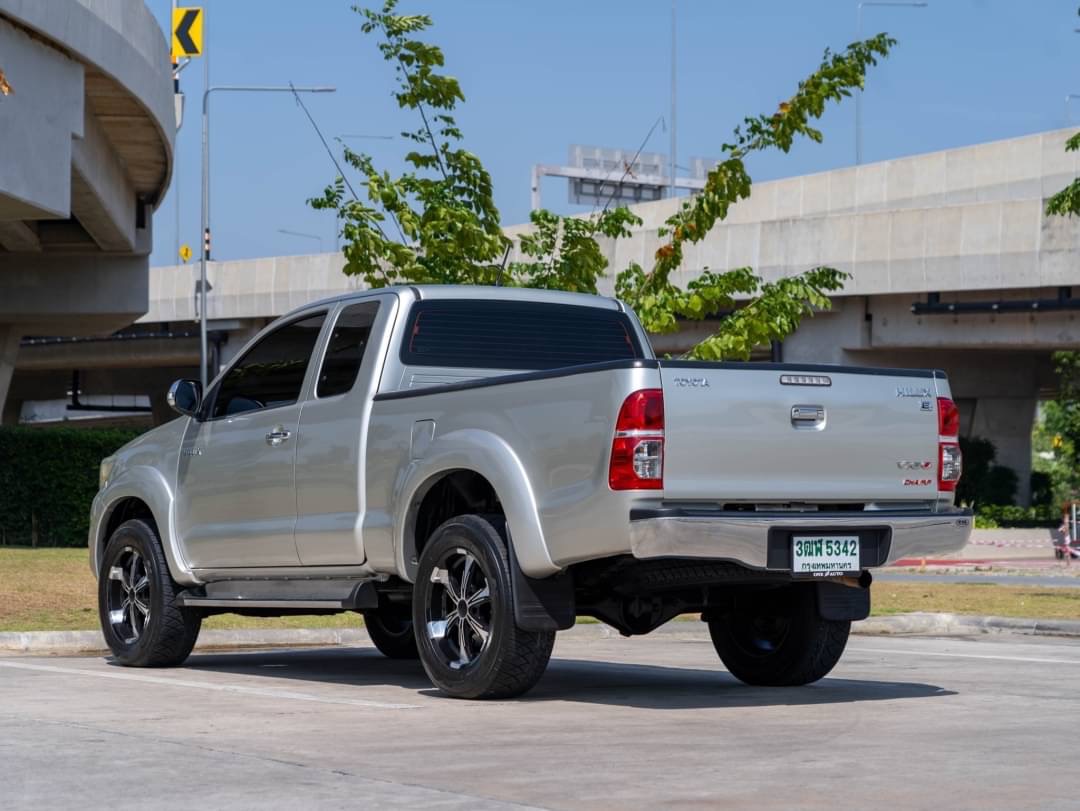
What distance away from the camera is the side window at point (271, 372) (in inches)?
431

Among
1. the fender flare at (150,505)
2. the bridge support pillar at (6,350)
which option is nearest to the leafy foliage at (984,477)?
the bridge support pillar at (6,350)

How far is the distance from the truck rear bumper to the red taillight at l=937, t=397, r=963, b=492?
164mm

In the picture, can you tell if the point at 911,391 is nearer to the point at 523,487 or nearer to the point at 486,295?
the point at 523,487

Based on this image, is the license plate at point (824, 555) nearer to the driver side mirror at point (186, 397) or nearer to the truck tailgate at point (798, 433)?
the truck tailgate at point (798, 433)

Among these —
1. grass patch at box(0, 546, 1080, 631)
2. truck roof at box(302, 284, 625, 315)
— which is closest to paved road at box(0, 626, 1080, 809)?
truck roof at box(302, 284, 625, 315)

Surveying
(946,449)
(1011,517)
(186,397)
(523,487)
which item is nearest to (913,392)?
(946,449)

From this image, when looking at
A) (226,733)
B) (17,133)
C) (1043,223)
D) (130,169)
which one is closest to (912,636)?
(226,733)

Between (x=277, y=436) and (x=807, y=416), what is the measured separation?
3.36 m

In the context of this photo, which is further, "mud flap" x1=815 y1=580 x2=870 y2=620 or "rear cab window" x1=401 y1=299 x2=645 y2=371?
"rear cab window" x1=401 y1=299 x2=645 y2=371

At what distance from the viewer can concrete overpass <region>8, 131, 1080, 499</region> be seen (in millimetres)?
41281

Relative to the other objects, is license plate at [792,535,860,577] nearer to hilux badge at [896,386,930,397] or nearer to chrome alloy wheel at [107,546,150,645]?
hilux badge at [896,386,930,397]

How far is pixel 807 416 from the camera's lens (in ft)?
29.3

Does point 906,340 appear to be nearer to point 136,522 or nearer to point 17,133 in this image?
point 17,133

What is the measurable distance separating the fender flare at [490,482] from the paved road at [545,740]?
0.79 m
